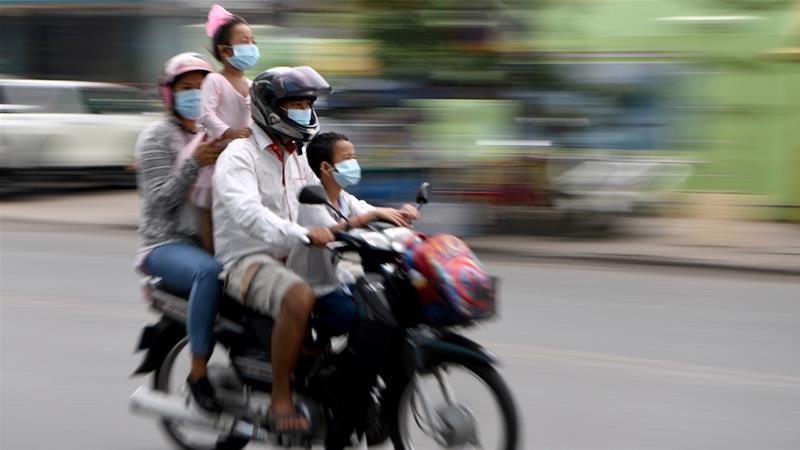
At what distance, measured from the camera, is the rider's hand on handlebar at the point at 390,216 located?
16.3ft

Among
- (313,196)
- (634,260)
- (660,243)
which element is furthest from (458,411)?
(660,243)

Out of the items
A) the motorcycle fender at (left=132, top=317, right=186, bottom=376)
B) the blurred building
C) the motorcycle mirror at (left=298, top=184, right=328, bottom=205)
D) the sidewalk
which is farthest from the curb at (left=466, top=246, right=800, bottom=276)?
the motorcycle mirror at (left=298, top=184, right=328, bottom=205)

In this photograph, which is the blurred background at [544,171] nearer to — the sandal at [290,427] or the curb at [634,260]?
the curb at [634,260]

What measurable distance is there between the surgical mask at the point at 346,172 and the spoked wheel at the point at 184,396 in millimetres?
932

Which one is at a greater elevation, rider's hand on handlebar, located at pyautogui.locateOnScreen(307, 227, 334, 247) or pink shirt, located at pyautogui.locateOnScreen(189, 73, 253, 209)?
pink shirt, located at pyautogui.locateOnScreen(189, 73, 253, 209)

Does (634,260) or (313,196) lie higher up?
(313,196)

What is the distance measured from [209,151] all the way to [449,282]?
1.34 m

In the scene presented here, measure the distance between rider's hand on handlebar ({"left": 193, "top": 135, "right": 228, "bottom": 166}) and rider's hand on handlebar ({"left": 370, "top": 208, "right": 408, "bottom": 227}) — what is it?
78 centimetres

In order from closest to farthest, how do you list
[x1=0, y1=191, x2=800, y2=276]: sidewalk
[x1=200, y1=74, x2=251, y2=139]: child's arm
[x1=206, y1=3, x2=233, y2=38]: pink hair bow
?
[x1=200, y1=74, x2=251, y2=139]: child's arm → [x1=206, y1=3, x2=233, y2=38]: pink hair bow → [x1=0, y1=191, x2=800, y2=276]: sidewalk

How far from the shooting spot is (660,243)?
13.4 meters

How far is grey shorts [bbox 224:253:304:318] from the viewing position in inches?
197

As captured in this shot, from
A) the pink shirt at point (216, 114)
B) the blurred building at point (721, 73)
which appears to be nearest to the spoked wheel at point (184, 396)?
the pink shirt at point (216, 114)

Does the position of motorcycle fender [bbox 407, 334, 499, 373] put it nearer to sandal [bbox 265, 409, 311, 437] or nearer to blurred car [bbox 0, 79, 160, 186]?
sandal [bbox 265, 409, 311, 437]

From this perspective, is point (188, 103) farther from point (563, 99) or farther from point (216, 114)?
point (563, 99)
